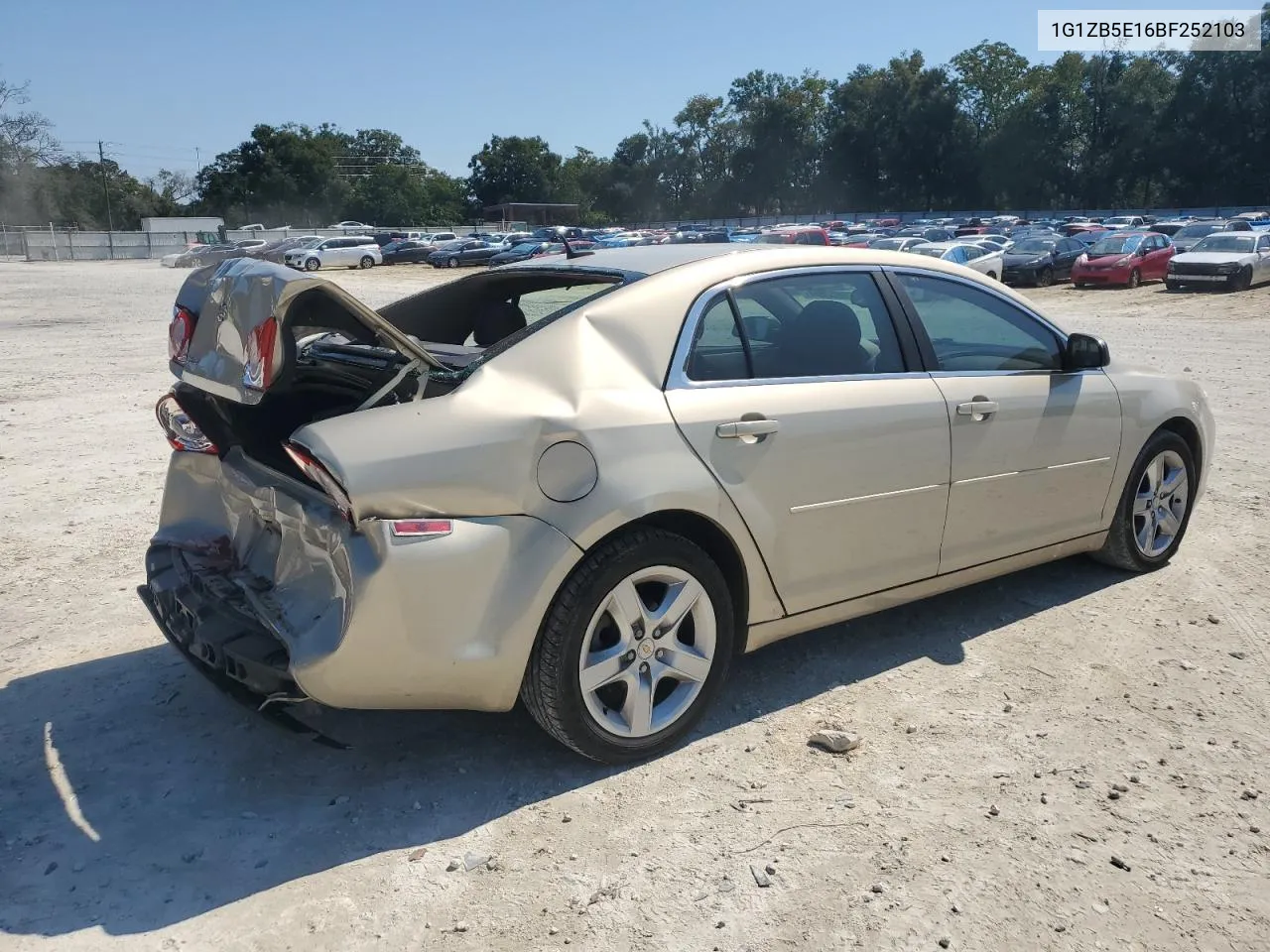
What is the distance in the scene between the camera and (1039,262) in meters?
28.5

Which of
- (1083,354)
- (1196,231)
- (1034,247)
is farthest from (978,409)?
(1196,231)

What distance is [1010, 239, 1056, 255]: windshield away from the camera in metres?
29.1

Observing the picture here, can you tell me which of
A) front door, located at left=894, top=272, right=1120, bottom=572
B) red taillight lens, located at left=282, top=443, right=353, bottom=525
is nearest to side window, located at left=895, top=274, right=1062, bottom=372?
front door, located at left=894, top=272, right=1120, bottom=572

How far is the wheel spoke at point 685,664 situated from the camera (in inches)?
131

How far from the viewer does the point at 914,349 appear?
4000mm

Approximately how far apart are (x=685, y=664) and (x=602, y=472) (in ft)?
2.44

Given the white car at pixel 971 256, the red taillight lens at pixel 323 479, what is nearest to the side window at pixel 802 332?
the red taillight lens at pixel 323 479

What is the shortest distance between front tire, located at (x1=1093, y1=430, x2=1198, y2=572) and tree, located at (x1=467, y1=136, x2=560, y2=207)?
115922 mm

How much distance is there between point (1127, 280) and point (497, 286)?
26500 millimetres

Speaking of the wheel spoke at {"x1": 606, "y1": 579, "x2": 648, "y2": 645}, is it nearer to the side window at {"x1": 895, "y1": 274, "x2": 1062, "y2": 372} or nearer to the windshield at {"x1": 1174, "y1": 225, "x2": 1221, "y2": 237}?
the side window at {"x1": 895, "y1": 274, "x2": 1062, "y2": 372}

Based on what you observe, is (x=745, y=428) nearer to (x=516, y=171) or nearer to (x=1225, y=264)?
(x=1225, y=264)

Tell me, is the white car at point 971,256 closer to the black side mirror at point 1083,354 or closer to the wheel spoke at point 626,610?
the black side mirror at point 1083,354

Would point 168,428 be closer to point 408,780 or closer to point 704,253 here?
point 408,780

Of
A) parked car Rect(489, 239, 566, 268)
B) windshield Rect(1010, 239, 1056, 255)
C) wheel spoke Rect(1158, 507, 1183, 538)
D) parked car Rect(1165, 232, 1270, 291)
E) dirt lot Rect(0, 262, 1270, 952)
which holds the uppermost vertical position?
parked car Rect(489, 239, 566, 268)
